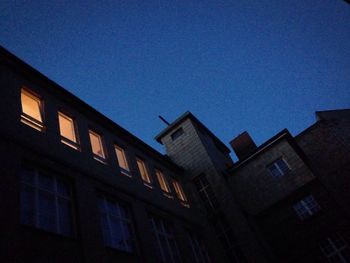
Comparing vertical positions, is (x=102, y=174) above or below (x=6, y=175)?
above

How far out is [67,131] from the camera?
11344 mm

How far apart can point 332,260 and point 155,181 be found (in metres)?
9.61

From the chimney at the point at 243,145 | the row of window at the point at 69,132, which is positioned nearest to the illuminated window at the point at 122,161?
the row of window at the point at 69,132

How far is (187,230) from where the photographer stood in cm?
1458

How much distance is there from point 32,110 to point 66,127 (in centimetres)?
154

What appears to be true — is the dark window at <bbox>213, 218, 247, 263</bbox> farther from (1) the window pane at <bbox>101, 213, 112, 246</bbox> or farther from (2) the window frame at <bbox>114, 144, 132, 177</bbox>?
(1) the window pane at <bbox>101, 213, 112, 246</bbox>

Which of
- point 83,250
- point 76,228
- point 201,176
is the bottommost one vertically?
point 83,250

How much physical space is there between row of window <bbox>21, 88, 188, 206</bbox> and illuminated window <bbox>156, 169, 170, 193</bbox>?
0.32 meters

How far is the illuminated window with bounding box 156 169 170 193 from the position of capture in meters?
16.0

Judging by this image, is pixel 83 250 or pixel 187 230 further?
pixel 187 230

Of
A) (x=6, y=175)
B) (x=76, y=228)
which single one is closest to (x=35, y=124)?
(x=6, y=175)

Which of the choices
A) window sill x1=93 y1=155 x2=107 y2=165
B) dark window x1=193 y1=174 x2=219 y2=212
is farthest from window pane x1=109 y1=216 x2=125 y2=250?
dark window x1=193 y1=174 x2=219 y2=212

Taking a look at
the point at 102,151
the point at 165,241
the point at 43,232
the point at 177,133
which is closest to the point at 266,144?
the point at 177,133

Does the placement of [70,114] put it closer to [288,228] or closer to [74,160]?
[74,160]
